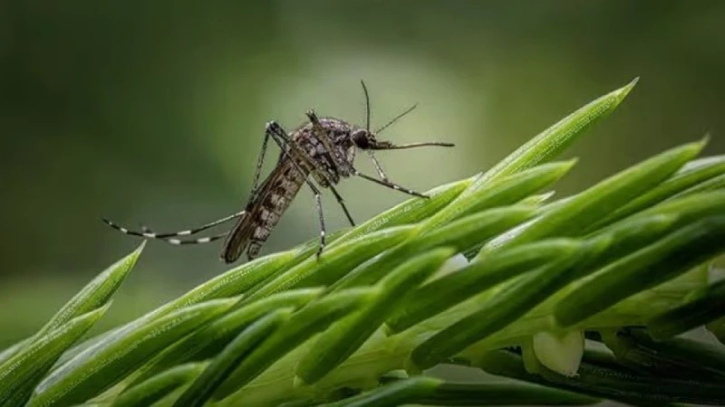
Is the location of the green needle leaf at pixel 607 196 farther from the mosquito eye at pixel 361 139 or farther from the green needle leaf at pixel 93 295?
the mosquito eye at pixel 361 139

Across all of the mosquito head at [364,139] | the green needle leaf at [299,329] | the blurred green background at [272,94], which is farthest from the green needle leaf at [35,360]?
the blurred green background at [272,94]

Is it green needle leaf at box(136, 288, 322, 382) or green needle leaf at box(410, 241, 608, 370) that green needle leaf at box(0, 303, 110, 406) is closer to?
green needle leaf at box(136, 288, 322, 382)

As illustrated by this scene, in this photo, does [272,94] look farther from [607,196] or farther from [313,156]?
[607,196]

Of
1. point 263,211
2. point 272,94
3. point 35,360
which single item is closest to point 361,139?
point 263,211

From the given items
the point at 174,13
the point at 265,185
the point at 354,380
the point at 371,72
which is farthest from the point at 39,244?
the point at 354,380

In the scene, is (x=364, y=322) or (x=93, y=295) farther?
(x=93, y=295)

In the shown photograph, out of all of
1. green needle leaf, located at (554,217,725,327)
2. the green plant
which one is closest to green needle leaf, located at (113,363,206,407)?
the green plant
